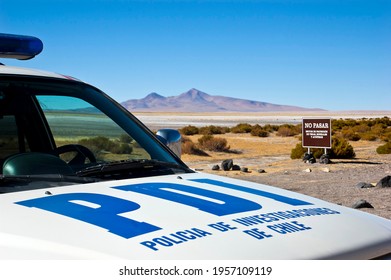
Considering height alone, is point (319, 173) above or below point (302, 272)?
below

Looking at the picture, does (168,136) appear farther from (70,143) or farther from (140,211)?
(140,211)

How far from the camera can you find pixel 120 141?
393cm

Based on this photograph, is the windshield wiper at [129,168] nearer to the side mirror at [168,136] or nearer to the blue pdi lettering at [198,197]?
the blue pdi lettering at [198,197]

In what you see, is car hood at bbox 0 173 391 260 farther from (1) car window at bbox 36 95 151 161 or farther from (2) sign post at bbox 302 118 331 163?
(2) sign post at bbox 302 118 331 163

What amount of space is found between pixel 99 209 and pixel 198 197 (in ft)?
1.55

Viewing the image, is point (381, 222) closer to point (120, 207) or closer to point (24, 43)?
point (120, 207)

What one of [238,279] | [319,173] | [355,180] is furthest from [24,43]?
[319,173]

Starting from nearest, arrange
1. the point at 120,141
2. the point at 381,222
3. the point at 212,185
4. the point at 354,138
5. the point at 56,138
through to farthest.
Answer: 1. the point at 381,222
2. the point at 212,185
3. the point at 120,141
4. the point at 56,138
5. the point at 354,138

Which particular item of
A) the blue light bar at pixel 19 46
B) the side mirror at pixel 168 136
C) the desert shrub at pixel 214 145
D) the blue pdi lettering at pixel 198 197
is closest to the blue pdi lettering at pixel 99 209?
the blue pdi lettering at pixel 198 197

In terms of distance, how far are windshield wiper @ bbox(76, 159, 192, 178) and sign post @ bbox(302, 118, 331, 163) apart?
18071mm

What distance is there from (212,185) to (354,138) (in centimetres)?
3731

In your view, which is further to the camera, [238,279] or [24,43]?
[24,43]

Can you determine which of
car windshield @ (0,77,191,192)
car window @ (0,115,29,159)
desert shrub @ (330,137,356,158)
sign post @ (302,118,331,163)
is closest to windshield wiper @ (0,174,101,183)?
car windshield @ (0,77,191,192)

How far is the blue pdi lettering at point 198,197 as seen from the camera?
Answer: 2482 mm
